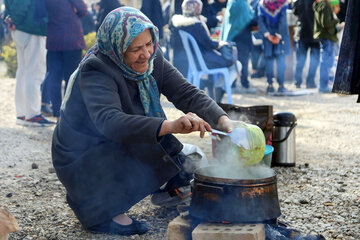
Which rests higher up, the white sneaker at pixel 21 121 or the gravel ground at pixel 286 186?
the gravel ground at pixel 286 186

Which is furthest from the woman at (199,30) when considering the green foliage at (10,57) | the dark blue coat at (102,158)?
the green foliage at (10,57)

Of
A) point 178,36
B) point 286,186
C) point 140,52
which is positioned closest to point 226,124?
point 140,52

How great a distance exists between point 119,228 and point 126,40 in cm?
127

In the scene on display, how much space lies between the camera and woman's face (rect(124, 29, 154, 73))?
320 centimetres

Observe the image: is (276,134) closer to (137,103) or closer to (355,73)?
(355,73)

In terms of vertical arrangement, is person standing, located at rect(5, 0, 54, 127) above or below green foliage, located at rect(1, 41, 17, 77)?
above

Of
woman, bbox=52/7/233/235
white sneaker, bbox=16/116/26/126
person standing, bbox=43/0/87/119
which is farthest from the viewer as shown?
white sneaker, bbox=16/116/26/126

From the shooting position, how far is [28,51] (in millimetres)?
6957

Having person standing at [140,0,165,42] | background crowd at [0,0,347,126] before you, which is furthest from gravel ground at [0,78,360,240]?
person standing at [140,0,165,42]

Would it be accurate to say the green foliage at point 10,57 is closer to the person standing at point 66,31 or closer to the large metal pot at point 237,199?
the person standing at point 66,31

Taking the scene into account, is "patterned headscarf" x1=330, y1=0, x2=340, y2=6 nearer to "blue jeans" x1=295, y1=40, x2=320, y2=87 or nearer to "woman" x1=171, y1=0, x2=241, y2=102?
"blue jeans" x1=295, y1=40, x2=320, y2=87

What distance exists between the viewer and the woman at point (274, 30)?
9.84 meters

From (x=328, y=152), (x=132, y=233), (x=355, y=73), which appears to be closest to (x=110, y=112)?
(x=132, y=233)

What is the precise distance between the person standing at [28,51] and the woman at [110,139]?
366cm
